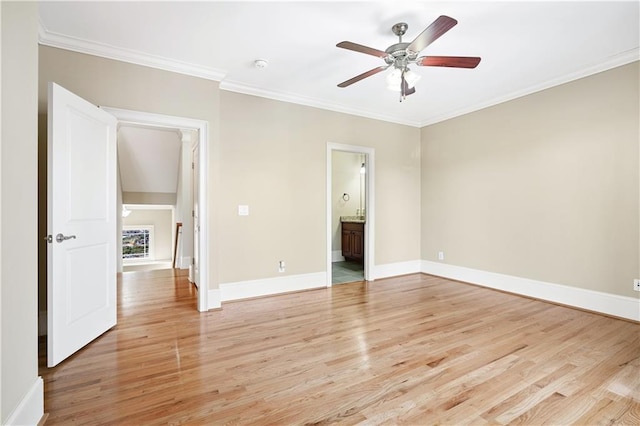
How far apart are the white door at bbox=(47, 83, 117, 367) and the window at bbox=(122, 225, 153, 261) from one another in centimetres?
827

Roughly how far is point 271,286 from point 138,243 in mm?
8343

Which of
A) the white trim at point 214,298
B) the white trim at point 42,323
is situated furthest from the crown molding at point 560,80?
the white trim at point 42,323

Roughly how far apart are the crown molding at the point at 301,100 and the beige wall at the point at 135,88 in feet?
1.01

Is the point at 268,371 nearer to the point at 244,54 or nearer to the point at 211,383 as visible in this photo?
the point at 211,383

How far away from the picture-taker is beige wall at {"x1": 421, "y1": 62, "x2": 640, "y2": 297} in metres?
3.18

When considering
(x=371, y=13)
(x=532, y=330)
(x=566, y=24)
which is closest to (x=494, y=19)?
(x=566, y=24)

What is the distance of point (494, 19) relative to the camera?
253 centimetres

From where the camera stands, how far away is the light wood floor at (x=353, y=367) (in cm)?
172

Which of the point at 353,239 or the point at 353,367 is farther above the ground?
the point at 353,239

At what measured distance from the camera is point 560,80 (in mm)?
3613

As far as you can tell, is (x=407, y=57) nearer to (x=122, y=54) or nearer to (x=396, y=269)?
(x=122, y=54)

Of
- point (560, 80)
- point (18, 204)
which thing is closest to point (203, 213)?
point (18, 204)

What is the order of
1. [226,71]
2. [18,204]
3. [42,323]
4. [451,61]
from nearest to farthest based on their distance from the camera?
[18,204] → [451,61] → [42,323] → [226,71]

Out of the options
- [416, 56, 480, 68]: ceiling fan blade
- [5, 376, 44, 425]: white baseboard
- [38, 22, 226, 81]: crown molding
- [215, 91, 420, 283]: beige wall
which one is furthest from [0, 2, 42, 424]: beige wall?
[416, 56, 480, 68]: ceiling fan blade
